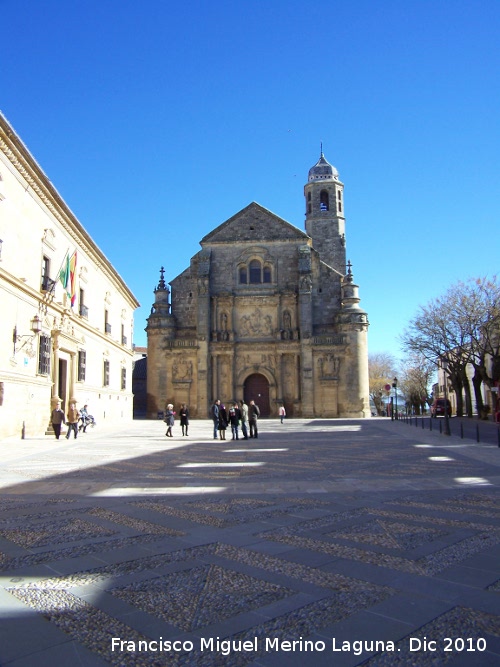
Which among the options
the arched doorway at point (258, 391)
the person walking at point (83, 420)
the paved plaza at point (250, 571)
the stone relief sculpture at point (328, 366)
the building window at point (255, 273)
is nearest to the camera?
the paved plaza at point (250, 571)

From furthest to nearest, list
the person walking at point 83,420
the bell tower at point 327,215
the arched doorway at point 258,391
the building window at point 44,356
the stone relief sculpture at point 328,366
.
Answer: the bell tower at point 327,215
the arched doorway at point 258,391
the stone relief sculpture at point 328,366
the person walking at point 83,420
the building window at point 44,356

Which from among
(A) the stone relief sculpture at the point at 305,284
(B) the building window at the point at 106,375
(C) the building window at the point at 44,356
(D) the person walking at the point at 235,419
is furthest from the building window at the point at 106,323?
(A) the stone relief sculpture at the point at 305,284

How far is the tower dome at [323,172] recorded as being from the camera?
190 ft

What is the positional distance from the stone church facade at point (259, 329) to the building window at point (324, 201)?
15.0 metres

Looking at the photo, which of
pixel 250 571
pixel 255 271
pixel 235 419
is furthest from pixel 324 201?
pixel 250 571

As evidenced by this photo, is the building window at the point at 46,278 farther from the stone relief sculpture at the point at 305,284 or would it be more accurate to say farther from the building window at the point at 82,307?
the stone relief sculpture at the point at 305,284

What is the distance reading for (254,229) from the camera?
43844 millimetres

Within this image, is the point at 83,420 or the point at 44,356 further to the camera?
the point at 83,420

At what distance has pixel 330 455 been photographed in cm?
1466

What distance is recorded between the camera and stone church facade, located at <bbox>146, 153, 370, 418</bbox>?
40688 mm

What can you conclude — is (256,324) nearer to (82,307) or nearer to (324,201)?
(82,307)

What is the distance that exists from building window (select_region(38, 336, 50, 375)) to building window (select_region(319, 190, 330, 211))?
4054cm

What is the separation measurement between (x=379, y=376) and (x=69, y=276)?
6057cm

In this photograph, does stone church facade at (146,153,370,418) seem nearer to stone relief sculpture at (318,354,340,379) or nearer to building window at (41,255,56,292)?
stone relief sculpture at (318,354,340,379)
